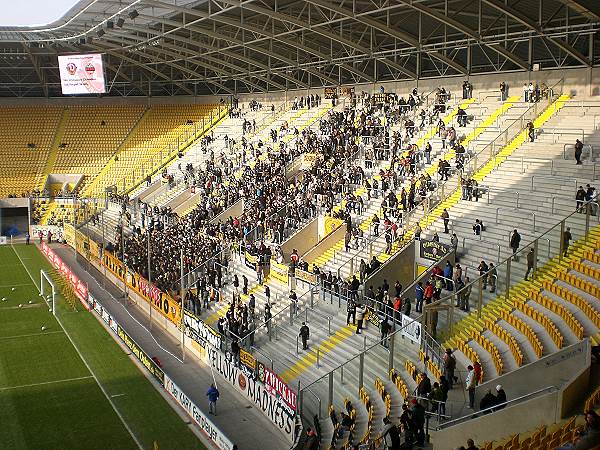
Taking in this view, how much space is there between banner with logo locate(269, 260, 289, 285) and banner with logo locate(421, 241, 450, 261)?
17.7 ft

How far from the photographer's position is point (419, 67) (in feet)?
130

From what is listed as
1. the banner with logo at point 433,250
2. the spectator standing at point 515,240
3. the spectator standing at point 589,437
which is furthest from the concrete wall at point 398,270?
the spectator standing at point 589,437

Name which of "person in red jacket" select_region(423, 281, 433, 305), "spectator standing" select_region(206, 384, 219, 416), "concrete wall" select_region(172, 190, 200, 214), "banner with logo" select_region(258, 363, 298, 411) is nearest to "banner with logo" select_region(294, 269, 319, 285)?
"person in red jacket" select_region(423, 281, 433, 305)

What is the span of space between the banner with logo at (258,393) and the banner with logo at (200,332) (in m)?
0.30

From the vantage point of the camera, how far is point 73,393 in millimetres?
21531

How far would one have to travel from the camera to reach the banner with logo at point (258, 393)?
59.7 feet

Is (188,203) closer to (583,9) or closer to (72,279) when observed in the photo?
(72,279)

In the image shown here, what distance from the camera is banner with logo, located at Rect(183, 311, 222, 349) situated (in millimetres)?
23414

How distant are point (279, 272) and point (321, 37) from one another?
19234 mm

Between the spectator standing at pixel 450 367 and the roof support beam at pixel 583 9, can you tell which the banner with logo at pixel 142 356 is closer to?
the spectator standing at pixel 450 367

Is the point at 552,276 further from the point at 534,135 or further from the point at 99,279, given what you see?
the point at 99,279

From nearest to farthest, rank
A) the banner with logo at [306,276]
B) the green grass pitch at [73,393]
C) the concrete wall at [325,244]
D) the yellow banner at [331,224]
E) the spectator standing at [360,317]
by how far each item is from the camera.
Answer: the green grass pitch at [73,393], the spectator standing at [360,317], the banner with logo at [306,276], the concrete wall at [325,244], the yellow banner at [331,224]

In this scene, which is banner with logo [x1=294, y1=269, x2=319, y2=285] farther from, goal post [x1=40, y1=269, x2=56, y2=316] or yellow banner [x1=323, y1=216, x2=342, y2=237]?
goal post [x1=40, y1=269, x2=56, y2=316]

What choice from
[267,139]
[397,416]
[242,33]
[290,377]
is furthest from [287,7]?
[397,416]
